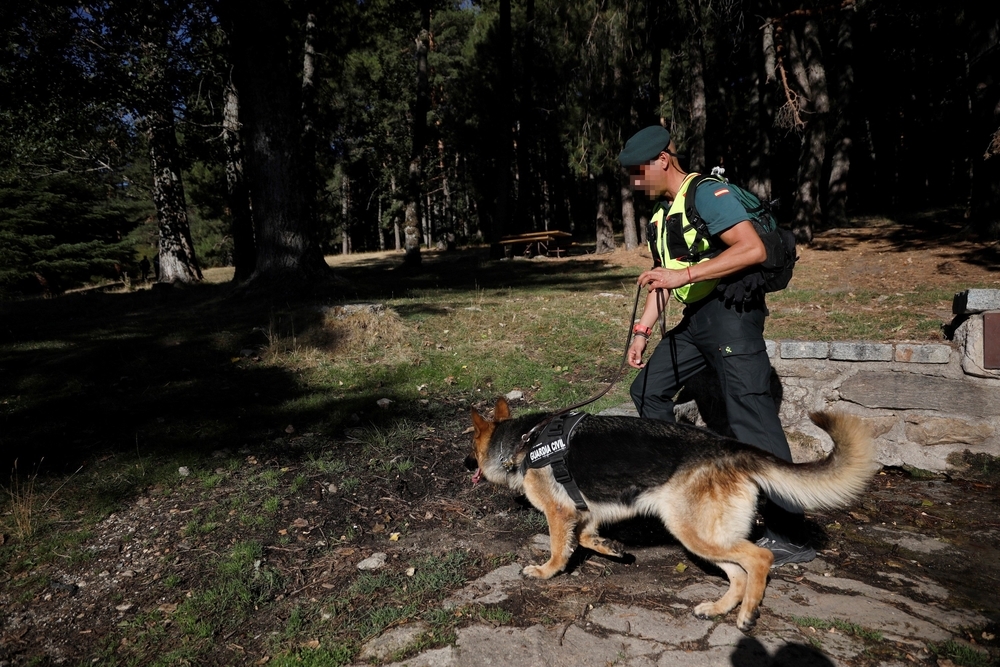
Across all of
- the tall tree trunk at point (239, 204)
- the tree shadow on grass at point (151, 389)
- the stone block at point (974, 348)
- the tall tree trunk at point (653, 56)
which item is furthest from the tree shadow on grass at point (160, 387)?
the tall tree trunk at point (653, 56)

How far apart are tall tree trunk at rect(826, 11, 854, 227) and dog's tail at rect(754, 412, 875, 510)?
18987 millimetres

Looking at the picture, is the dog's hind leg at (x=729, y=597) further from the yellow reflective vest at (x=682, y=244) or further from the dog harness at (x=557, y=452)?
the yellow reflective vest at (x=682, y=244)

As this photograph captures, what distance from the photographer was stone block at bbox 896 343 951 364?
4457 millimetres

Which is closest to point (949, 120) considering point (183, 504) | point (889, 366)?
point (889, 366)

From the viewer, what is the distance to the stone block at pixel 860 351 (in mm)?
4617

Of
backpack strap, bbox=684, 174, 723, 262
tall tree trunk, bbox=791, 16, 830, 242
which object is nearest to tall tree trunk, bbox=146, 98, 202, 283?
backpack strap, bbox=684, 174, 723, 262

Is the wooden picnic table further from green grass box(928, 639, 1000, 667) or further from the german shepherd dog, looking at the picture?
green grass box(928, 639, 1000, 667)

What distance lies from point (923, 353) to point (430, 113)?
32.3m

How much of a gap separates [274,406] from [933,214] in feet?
72.3

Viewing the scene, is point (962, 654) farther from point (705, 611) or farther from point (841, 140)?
point (841, 140)

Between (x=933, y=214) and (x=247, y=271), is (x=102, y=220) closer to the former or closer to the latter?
(x=247, y=271)

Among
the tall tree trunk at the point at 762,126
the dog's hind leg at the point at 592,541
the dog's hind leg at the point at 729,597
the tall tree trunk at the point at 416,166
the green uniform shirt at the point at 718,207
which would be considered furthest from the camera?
the tall tree trunk at the point at 416,166

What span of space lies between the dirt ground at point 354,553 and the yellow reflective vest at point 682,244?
1.59 m

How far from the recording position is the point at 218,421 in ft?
16.9
